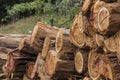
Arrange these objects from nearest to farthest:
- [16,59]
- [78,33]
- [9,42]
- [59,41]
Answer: [78,33], [59,41], [16,59], [9,42]

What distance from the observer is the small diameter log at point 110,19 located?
392cm

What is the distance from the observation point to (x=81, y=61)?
4.68 meters

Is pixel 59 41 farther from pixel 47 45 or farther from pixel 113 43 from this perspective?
pixel 113 43

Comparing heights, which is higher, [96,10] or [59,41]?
[96,10]

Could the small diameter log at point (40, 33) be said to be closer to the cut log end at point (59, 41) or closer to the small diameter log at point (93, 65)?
the cut log end at point (59, 41)

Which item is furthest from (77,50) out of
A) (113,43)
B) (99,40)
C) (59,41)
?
(113,43)

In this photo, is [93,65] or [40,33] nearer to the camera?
[93,65]

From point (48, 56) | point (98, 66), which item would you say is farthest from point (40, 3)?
point (98, 66)

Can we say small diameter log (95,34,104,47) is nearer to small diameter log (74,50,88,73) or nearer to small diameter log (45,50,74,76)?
small diameter log (74,50,88,73)

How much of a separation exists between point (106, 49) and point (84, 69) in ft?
1.94

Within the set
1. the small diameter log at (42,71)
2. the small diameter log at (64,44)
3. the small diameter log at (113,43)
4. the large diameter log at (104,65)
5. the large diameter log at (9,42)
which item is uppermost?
the small diameter log at (113,43)

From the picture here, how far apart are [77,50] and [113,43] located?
0.84m

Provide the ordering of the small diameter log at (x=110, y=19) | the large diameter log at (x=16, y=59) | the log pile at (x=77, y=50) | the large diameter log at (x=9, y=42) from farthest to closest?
the large diameter log at (x=9, y=42)
the large diameter log at (x=16, y=59)
the log pile at (x=77, y=50)
the small diameter log at (x=110, y=19)

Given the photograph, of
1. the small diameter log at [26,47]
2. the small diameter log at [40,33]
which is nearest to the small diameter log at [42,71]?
the small diameter log at [40,33]
